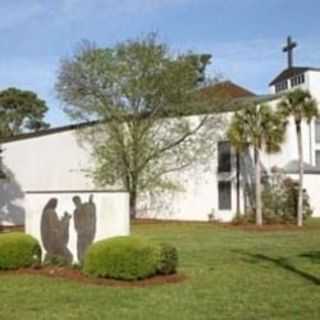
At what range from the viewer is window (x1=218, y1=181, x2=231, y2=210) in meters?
38.0

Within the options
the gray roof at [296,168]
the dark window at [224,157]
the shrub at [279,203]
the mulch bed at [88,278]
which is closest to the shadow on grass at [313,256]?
the mulch bed at [88,278]

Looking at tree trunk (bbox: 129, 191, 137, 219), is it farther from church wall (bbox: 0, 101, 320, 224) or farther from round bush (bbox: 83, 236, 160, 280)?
round bush (bbox: 83, 236, 160, 280)

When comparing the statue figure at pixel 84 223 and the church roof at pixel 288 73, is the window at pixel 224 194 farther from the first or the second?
the statue figure at pixel 84 223

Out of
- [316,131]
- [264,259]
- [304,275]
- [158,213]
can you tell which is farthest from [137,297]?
[316,131]

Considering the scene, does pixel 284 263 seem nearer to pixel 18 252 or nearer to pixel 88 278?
pixel 88 278

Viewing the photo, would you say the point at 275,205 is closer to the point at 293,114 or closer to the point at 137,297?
the point at 293,114

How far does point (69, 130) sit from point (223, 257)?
24894mm

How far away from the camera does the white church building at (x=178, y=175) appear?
38.3 metres

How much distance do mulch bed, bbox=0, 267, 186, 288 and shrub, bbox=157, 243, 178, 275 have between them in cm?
12

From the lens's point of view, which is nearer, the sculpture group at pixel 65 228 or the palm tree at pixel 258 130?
the sculpture group at pixel 65 228

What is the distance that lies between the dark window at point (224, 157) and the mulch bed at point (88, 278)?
24.3 metres

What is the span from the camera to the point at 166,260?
13.3 m

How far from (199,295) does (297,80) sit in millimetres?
37282

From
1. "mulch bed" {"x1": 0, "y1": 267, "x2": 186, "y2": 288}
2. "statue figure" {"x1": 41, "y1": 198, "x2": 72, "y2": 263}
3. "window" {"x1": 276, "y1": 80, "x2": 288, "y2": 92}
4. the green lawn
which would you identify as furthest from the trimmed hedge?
"window" {"x1": 276, "y1": 80, "x2": 288, "y2": 92}
